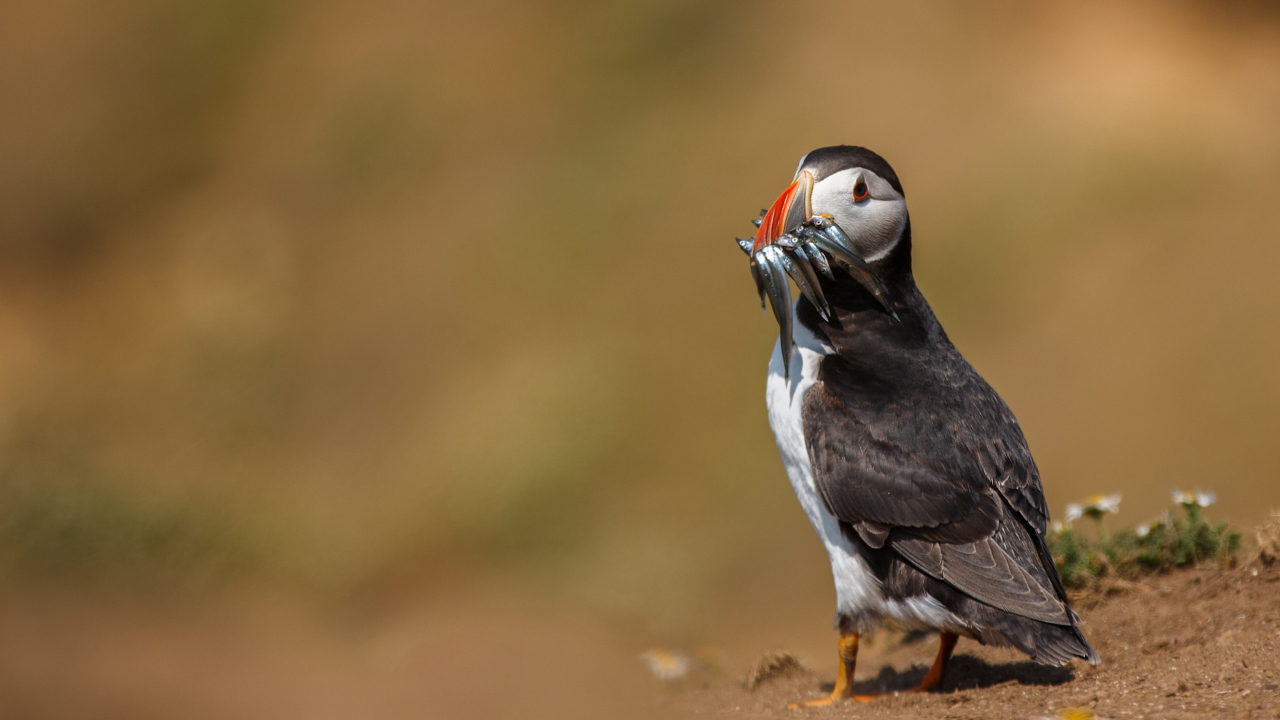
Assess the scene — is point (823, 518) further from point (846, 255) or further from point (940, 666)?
point (846, 255)

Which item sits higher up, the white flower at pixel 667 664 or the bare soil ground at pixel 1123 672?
the white flower at pixel 667 664

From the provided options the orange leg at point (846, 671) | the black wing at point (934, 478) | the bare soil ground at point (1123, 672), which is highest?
the black wing at point (934, 478)

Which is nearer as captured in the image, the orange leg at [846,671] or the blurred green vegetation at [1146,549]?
the orange leg at [846,671]

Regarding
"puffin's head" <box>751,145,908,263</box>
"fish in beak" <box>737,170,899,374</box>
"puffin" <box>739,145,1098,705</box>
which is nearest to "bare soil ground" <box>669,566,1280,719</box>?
"puffin" <box>739,145,1098,705</box>

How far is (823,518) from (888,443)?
0.43m

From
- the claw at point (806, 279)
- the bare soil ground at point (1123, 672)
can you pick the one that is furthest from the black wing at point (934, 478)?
the bare soil ground at point (1123, 672)

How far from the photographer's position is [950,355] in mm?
4266

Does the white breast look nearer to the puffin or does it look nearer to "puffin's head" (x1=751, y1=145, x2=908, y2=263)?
the puffin

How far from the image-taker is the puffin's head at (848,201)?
4.05 metres

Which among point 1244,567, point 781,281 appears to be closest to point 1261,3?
point 1244,567

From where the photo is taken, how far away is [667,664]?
18.3 ft

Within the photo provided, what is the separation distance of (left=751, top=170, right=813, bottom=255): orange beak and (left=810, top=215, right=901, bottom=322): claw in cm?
6

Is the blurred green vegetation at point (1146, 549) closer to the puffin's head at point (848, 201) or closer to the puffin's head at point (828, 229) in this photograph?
the puffin's head at point (828, 229)

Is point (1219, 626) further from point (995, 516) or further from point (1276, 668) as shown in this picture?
point (995, 516)
